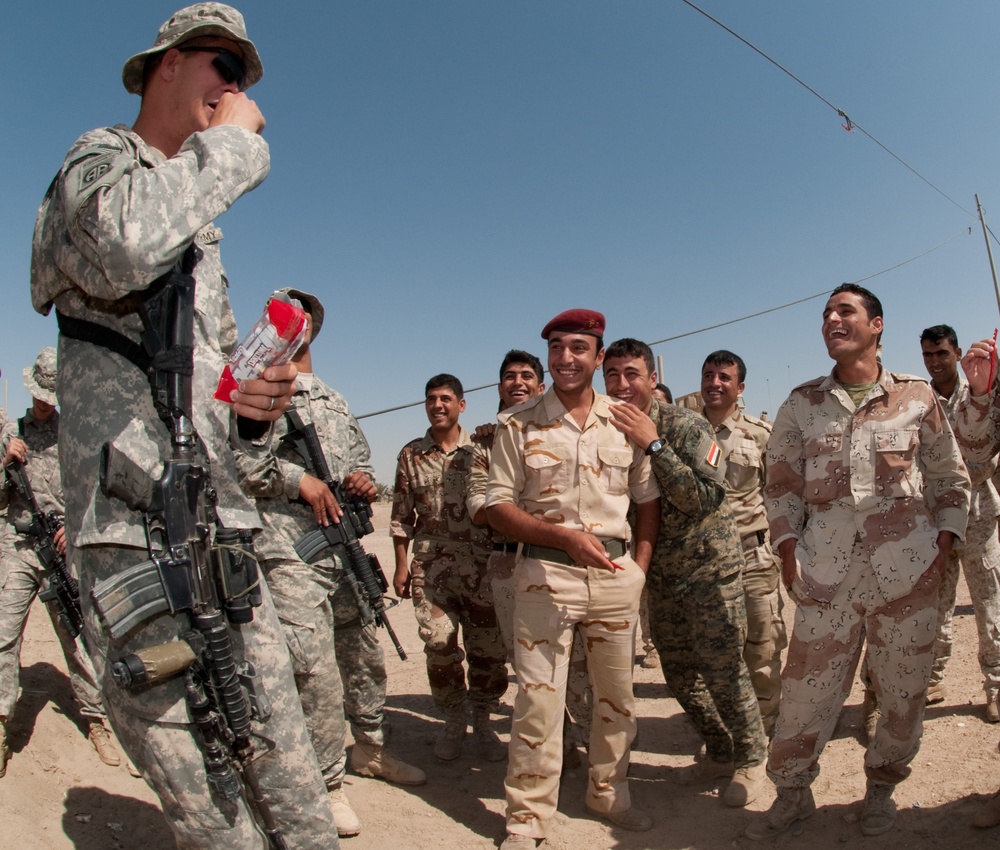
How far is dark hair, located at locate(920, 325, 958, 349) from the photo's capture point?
5.28 metres

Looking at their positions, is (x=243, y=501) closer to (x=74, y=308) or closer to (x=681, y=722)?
(x=74, y=308)

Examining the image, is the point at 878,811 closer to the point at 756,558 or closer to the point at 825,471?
the point at 825,471

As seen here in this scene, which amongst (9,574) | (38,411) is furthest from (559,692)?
(38,411)

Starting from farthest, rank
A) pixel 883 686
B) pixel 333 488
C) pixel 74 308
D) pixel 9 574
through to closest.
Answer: pixel 9 574 < pixel 333 488 < pixel 883 686 < pixel 74 308

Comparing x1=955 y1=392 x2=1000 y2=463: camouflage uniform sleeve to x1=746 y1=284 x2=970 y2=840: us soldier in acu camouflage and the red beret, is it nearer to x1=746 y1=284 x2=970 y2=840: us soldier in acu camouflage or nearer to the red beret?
x1=746 y1=284 x2=970 y2=840: us soldier in acu camouflage

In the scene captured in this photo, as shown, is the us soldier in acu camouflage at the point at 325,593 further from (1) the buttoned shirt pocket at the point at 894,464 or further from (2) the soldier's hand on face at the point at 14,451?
(1) the buttoned shirt pocket at the point at 894,464

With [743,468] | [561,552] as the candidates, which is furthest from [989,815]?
[743,468]

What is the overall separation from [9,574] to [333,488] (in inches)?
94.0

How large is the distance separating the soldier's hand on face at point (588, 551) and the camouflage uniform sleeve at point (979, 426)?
180cm

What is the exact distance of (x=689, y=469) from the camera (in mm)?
3896

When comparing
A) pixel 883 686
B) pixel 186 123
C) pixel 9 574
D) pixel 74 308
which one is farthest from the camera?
pixel 9 574

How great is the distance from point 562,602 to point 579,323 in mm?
1366

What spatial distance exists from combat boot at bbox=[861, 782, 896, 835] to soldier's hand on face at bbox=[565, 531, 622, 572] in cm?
159

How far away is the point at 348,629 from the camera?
4.36 meters
